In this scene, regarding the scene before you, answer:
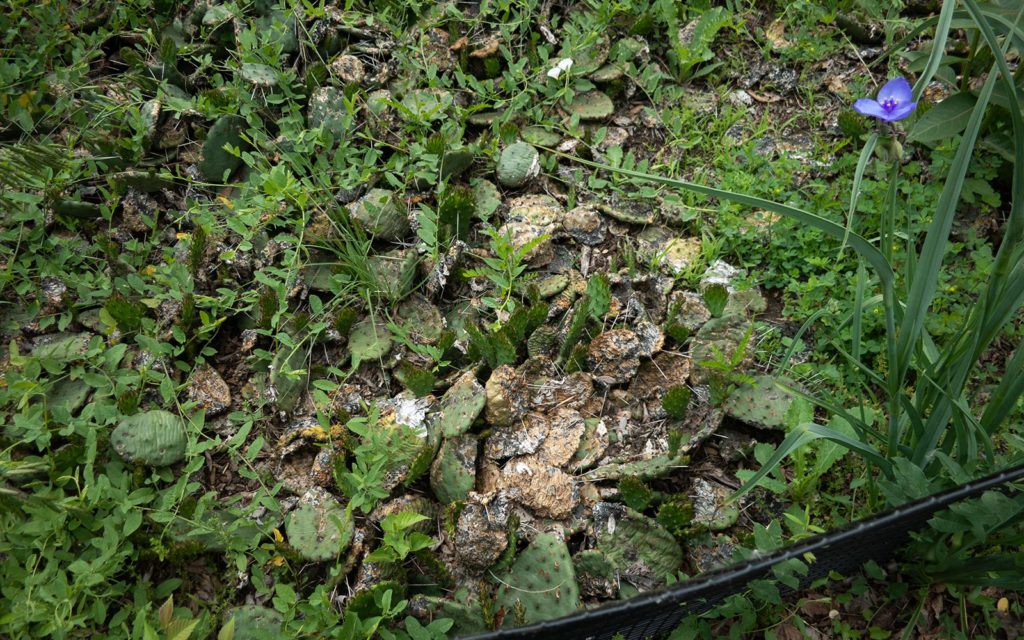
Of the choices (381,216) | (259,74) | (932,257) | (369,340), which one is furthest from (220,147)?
(932,257)

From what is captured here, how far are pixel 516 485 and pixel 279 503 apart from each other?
0.68 metres

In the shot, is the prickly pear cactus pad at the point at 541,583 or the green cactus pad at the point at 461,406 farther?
the green cactus pad at the point at 461,406

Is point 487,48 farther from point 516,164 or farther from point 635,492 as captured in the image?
point 635,492

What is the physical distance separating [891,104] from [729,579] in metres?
1.01

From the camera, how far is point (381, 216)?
7.05 ft

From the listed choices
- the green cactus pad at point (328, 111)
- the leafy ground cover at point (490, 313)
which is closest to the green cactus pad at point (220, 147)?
the leafy ground cover at point (490, 313)

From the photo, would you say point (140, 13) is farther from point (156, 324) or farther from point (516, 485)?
point (516, 485)

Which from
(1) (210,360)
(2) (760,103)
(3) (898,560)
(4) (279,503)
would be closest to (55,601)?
(4) (279,503)

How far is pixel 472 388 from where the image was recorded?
5.91ft

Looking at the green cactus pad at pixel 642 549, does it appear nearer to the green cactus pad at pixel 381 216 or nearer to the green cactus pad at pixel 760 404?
the green cactus pad at pixel 760 404

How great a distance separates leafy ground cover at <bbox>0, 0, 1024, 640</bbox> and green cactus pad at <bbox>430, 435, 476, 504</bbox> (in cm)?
1

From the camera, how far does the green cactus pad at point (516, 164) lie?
7.50 feet

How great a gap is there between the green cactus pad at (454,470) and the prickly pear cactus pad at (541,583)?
0.24 metres

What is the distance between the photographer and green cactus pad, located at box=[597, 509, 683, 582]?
155 cm
